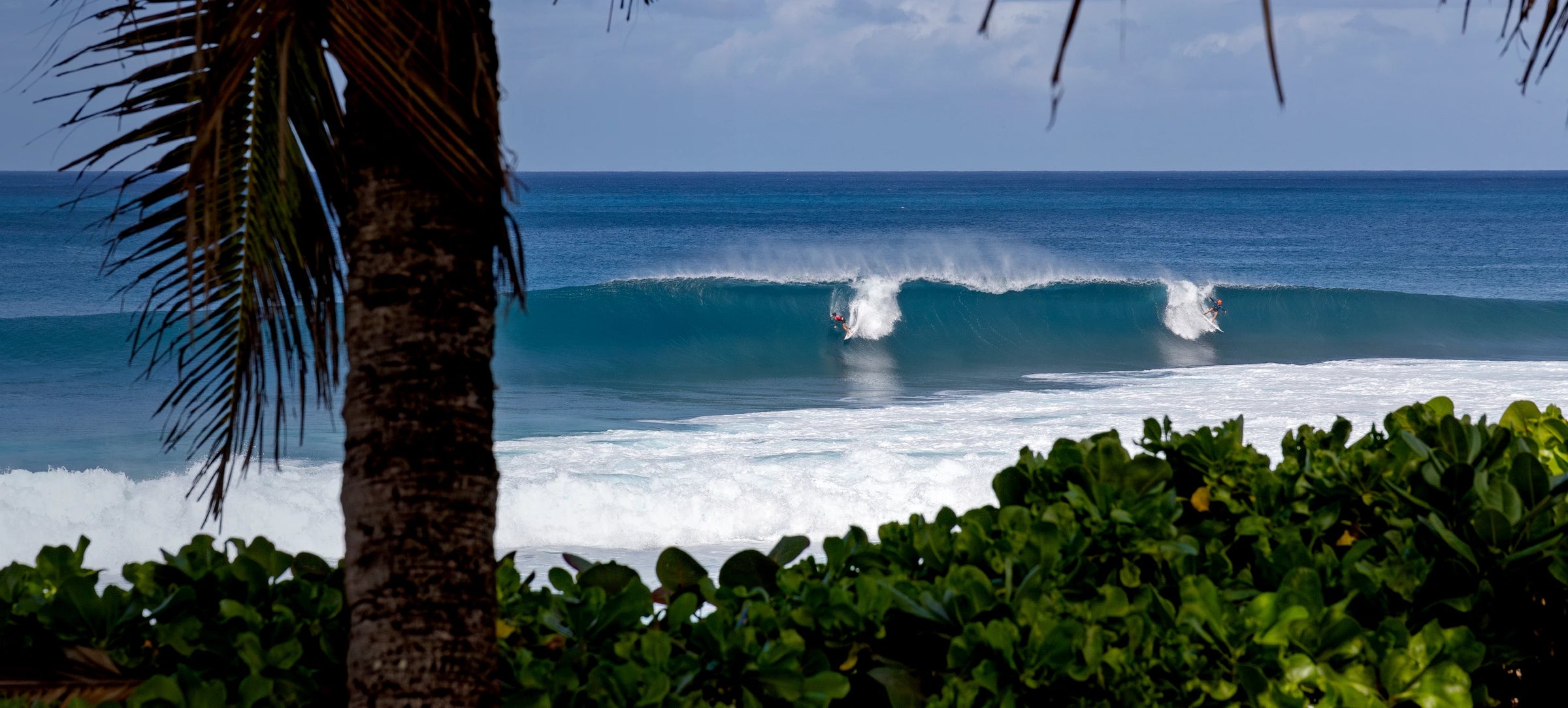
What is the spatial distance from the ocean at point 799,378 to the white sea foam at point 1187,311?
0.07 meters

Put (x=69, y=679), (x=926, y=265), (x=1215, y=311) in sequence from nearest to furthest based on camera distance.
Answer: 1. (x=69, y=679)
2. (x=1215, y=311)
3. (x=926, y=265)

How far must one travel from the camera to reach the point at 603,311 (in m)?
20.4

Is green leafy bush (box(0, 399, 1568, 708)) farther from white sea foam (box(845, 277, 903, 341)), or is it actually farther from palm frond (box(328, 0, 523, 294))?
white sea foam (box(845, 277, 903, 341))

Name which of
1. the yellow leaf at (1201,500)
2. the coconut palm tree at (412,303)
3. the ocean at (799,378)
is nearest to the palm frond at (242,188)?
the coconut palm tree at (412,303)

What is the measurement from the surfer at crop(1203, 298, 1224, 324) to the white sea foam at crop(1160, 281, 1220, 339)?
2.0 inches

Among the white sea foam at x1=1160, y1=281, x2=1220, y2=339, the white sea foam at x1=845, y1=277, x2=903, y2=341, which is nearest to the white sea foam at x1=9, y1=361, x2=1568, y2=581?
the white sea foam at x1=845, y1=277, x2=903, y2=341

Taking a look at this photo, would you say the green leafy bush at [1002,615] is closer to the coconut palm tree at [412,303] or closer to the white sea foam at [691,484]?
the coconut palm tree at [412,303]

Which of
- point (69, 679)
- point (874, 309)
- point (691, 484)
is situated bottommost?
point (691, 484)

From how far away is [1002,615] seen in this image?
2.11 m

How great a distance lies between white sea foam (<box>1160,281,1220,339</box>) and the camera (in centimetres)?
2112

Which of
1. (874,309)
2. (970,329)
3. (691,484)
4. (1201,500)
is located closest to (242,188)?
(1201,500)

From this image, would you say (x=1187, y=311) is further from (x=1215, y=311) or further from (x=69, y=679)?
(x=69, y=679)

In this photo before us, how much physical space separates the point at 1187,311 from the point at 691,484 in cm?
1686

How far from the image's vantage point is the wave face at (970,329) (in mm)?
17484
